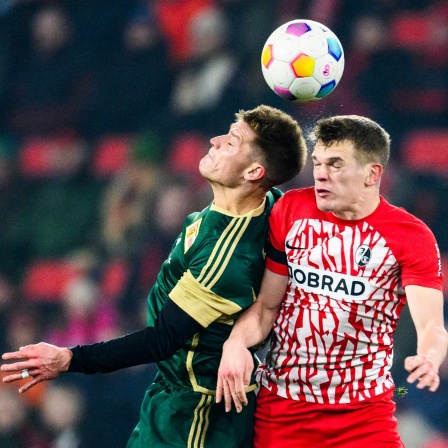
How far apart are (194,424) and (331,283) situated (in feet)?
2.08

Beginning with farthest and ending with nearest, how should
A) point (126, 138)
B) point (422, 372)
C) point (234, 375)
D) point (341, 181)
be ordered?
point (126, 138) < point (341, 181) < point (234, 375) < point (422, 372)

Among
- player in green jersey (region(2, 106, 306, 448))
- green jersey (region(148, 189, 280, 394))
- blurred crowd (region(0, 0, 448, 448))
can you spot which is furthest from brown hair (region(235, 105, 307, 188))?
blurred crowd (region(0, 0, 448, 448))

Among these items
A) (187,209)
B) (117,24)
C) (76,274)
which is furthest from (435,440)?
(117,24)

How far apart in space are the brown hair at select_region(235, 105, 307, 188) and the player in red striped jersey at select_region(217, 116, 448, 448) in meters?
0.16

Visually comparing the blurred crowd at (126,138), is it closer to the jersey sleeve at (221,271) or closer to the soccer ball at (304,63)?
the soccer ball at (304,63)

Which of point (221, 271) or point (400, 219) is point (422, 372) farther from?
point (221, 271)

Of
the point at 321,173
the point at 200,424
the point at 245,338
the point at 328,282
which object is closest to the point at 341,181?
the point at 321,173

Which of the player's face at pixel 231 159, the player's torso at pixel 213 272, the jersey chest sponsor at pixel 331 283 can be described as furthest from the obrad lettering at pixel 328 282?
the player's face at pixel 231 159

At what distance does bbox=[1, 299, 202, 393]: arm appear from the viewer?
2.46 metres

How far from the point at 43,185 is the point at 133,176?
62 cm

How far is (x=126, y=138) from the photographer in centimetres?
543

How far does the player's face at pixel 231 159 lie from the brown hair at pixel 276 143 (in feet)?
0.10

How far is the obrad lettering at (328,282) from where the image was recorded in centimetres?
243

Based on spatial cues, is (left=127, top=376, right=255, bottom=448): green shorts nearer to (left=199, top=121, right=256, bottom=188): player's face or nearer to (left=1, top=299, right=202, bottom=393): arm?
(left=1, top=299, right=202, bottom=393): arm
